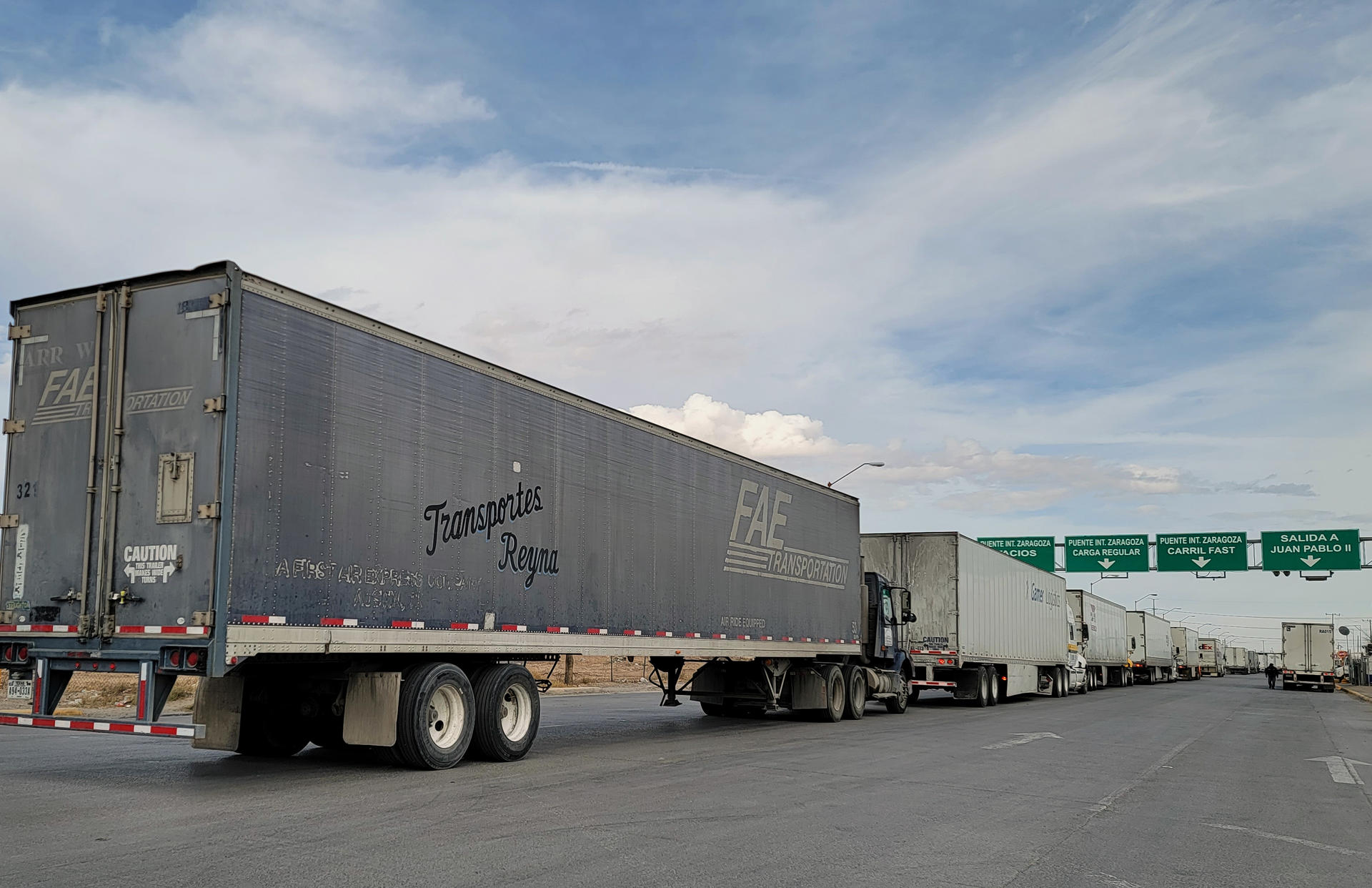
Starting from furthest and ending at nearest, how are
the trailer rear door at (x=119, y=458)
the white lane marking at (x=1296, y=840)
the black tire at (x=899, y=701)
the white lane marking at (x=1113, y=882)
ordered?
the black tire at (x=899, y=701) < the trailer rear door at (x=119, y=458) < the white lane marking at (x=1296, y=840) < the white lane marking at (x=1113, y=882)

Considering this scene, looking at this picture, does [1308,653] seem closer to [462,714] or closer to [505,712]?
Answer: [505,712]

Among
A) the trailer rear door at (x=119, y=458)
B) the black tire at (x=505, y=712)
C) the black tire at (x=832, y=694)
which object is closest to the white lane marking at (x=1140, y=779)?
the black tire at (x=832, y=694)

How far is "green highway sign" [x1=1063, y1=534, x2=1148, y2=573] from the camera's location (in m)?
52.7

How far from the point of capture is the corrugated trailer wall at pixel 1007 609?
28.0 meters

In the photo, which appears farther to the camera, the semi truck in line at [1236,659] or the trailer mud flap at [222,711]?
the semi truck in line at [1236,659]

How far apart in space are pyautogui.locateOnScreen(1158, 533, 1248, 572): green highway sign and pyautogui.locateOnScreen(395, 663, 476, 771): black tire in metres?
46.5

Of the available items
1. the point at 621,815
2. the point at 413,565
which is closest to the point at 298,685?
the point at 413,565

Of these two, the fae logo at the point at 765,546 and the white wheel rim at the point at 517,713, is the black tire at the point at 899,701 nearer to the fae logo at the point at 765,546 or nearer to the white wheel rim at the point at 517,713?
the fae logo at the point at 765,546

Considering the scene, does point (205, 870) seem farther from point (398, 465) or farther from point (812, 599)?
point (812, 599)

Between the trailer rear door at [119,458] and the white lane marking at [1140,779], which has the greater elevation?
the trailer rear door at [119,458]

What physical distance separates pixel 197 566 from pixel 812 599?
43.5 feet

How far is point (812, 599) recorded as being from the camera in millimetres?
21125

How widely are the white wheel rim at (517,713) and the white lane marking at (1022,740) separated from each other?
6.94m

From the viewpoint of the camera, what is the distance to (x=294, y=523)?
33.8 ft
